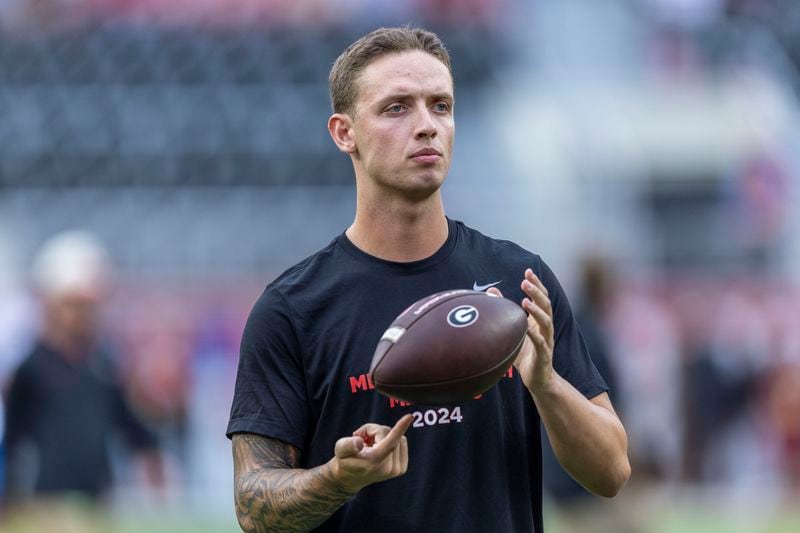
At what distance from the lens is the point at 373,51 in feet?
12.2

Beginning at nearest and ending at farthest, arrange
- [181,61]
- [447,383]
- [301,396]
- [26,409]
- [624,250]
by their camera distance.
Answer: [447,383], [301,396], [26,409], [624,250], [181,61]

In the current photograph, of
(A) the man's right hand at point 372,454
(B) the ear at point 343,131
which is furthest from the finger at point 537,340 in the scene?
(B) the ear at point 343,131

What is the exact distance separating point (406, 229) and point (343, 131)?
0.34 m

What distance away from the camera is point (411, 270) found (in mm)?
3688

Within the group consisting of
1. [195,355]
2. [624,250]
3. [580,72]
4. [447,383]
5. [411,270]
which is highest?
[580,72]

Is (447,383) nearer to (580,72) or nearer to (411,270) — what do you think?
(411,270)

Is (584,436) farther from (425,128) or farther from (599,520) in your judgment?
(599,520)

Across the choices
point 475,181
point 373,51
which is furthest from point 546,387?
point 475,181

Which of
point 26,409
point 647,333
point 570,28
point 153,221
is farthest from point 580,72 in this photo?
point 26,409

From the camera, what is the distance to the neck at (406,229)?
12.2ft

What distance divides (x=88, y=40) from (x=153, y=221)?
3.80 metres

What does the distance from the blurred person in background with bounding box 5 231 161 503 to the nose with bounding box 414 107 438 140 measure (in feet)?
15.3

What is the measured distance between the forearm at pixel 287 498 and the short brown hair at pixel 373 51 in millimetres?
972

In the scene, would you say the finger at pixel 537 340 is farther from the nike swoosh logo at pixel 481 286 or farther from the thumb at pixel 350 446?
the thumb at pixel 350 446
